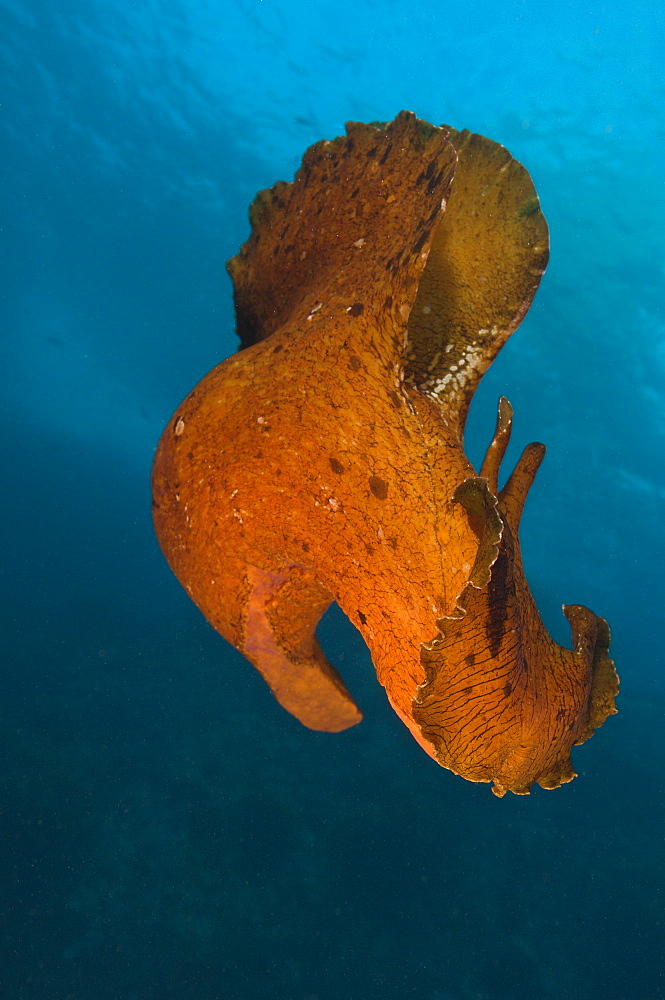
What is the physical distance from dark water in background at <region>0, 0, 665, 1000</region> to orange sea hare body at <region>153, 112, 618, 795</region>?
34.7ft

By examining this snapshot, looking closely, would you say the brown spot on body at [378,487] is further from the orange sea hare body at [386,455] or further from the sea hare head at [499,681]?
the sea hare head at [499,681]

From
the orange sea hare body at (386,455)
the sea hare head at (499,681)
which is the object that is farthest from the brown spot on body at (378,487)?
the sea hare head at (499,681)

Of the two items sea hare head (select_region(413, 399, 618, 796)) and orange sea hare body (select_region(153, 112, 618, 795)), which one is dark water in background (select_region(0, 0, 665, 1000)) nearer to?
orange sea hare body (select_region(153, 112, 618, 795))

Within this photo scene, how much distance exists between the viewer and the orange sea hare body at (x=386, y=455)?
63.1 inches

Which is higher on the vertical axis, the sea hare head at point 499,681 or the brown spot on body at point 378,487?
the brown spot on body at point 378,487

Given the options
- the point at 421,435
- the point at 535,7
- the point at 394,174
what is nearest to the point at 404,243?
the point at 394,174

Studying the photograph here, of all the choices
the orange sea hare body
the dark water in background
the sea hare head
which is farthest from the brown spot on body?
the dark water in background

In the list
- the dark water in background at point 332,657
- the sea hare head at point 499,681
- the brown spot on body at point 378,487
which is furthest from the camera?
the dark water in background at point 332,657

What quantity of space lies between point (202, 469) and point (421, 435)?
878 millimetres

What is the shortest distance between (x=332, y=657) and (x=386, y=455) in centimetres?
1440

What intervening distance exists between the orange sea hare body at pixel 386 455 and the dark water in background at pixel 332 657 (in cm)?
1058

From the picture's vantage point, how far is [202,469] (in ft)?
6.90

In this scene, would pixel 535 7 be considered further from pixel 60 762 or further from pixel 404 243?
pixel 60 762

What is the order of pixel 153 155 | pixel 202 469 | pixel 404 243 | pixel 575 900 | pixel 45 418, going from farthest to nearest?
pixel 45 418 < pixel 153 155 < pixel 575 900 < pixel 202 469 < pixel 404 243
